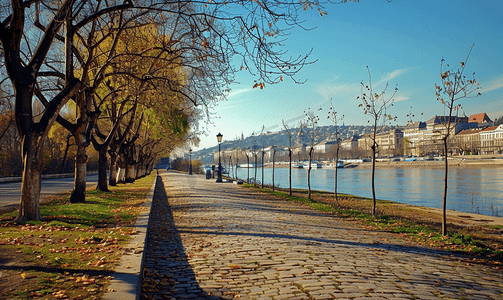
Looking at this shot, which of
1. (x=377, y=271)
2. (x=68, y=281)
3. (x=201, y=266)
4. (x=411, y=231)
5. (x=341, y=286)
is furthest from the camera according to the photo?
(x=411, y=231)

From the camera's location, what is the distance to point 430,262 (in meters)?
7.21

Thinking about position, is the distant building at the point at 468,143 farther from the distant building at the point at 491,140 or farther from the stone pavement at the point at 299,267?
the stone pavement at the point at 299,267

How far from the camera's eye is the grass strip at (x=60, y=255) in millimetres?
4293

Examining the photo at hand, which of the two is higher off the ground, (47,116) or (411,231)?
(47,116)

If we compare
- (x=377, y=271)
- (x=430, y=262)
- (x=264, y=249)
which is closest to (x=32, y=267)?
(x=264, y=249)

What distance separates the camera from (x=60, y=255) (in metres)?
5.93

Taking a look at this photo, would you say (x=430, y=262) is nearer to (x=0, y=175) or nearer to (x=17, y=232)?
(x=17, y=232)

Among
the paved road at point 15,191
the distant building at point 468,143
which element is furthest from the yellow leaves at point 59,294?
the distant building at point 468,143

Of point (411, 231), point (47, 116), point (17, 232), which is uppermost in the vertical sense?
point (47, 116)

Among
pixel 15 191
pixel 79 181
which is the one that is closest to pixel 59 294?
pixel 79 181

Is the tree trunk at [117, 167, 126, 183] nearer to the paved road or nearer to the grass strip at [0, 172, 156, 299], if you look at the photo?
the paved road

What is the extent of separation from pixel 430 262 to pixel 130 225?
6.77 meters

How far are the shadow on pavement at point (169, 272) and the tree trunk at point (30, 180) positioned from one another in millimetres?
2889

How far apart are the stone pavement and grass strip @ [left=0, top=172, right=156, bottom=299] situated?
2.41 feet
